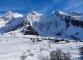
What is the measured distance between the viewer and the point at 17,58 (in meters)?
108

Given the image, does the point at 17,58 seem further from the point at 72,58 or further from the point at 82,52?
the point at 82,52

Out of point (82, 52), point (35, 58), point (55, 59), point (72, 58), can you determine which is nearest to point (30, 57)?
point (35, 58)

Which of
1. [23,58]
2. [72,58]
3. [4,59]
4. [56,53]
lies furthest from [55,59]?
[4,59]

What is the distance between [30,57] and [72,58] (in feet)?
81.6

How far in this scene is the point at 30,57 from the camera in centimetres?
11100

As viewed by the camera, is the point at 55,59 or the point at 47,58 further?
the point at 47,58

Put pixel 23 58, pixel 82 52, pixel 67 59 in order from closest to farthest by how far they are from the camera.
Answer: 1. pixel 67 59
2. pixel 23 58
3. pixel 82 52

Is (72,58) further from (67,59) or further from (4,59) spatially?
(4,59)

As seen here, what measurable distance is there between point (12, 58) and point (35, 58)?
44.3ft

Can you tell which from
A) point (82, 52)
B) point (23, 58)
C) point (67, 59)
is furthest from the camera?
point (82, 52)

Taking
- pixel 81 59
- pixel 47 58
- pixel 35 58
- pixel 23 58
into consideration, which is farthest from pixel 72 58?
pixel 23 58

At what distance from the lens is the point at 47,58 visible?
10812 cm

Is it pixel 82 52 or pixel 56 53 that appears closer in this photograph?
pixel 56 53

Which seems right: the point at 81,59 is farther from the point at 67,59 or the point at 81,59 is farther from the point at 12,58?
the point at 12,58
